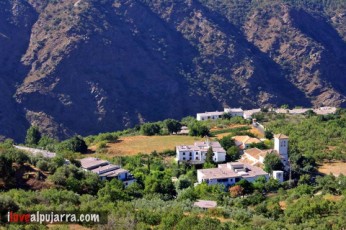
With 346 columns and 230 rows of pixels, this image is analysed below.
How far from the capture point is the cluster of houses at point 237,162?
154ft

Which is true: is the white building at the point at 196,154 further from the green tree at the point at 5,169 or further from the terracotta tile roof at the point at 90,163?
the green tree at the point at 5,169

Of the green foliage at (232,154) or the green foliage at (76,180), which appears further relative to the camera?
the green foliage at (232,154)

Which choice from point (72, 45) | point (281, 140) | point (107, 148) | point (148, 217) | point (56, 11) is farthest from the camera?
point (56, 11)

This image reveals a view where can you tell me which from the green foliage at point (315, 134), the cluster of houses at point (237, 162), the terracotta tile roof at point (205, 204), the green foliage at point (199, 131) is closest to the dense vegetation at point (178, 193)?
the green foliage at point (315, 134)

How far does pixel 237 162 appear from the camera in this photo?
51.5 meters

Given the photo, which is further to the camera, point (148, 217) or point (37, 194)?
point (37, 194)

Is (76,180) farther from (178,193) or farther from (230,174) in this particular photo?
(230,174)

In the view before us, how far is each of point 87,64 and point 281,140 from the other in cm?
5773

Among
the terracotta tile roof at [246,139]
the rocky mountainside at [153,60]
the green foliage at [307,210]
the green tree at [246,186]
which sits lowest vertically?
the green foliage at [307,210]

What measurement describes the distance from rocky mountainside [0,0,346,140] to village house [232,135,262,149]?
39923 mm

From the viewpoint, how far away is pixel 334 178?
4584 centimetres

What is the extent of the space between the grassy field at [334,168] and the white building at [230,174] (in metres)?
6.08

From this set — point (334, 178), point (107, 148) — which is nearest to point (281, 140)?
point (334, 178)

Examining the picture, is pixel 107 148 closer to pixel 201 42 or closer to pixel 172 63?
pixel 172 63
